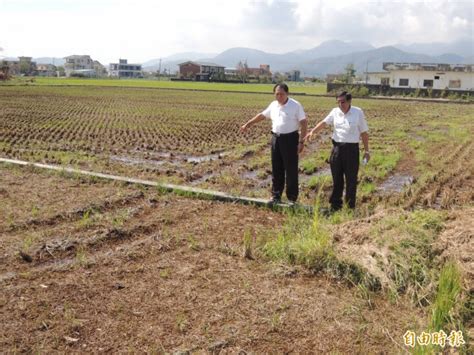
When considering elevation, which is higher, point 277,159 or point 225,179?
point 277,159

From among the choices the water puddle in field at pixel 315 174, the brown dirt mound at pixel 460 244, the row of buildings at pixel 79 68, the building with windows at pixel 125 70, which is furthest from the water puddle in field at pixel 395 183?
the building with windows at pixel 125 70

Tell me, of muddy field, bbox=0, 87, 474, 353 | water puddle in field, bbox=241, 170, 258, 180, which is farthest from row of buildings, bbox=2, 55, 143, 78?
muddy field, bbox=0, 87, 474, 353

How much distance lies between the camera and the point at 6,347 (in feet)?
Result: 10.0

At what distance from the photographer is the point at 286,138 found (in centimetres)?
612

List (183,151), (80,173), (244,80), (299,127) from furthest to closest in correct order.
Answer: (244,80) → (183,151) → (80,173) → (299,127)

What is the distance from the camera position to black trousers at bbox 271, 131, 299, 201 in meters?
6.14

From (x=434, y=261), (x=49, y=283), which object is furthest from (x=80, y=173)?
(x=434, y=261)

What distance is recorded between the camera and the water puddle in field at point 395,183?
780 cm

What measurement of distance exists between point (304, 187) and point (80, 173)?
3611 millimetres

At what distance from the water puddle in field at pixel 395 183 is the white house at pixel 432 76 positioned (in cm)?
4023

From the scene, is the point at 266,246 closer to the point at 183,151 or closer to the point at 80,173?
the point at 80,173

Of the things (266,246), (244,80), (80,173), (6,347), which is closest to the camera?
(6,347)

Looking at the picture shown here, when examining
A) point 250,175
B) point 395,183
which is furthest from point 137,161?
point 395,183

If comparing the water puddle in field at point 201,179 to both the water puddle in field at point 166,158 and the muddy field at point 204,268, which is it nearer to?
the muddy field at point 204,268
